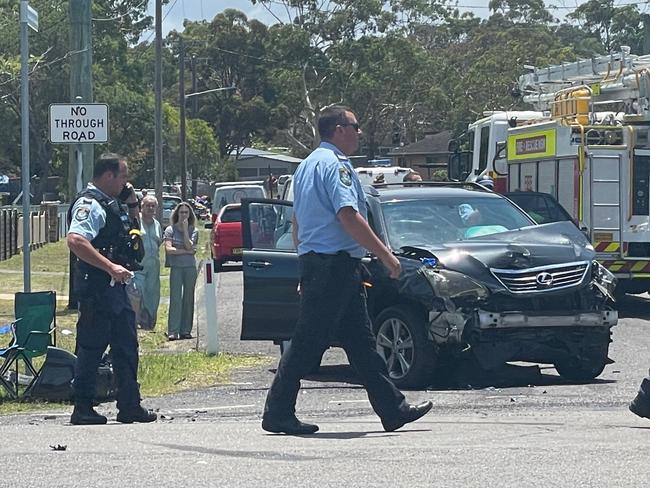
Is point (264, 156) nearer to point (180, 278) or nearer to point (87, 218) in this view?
point (180, 278)

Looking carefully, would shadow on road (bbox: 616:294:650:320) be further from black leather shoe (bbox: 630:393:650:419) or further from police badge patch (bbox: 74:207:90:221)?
police badge patch (bbox: 74:207:90:221)

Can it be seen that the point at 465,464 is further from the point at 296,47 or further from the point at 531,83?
the point at 296,47

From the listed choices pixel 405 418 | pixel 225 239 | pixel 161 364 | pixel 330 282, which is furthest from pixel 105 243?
pixel 225 239

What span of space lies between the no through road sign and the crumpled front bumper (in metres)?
6.23

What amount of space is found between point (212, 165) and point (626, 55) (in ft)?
194

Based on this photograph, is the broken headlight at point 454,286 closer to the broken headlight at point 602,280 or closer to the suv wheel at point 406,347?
the suv wheel at point 406,347

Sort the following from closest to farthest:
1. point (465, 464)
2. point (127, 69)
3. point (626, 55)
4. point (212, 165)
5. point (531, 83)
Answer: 1. point (465, 464)
2. point (626, 55)
3. point (531, 83)
4. point (127, 69)
5. point (212, 165)

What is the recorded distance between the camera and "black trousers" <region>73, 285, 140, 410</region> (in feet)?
27.4

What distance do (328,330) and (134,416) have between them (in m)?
1.72

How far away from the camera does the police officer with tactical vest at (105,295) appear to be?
8320mm

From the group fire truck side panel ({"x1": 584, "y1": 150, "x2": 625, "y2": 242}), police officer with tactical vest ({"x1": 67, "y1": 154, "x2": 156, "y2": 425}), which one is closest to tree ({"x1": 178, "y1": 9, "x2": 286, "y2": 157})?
fire truck side panel ({"x1": 584, "y1": 150, "x2": 625, "y2": 242})

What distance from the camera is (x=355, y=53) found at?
2645 inches

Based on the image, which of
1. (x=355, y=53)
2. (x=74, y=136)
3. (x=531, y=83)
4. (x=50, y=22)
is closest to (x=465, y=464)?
(x=74, y=136)

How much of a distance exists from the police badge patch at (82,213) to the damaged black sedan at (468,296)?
8.82ft
